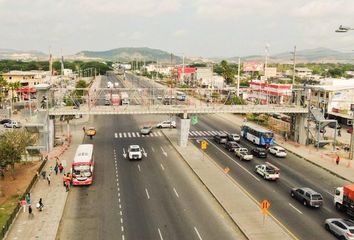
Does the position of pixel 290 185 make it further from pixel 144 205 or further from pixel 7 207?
pixel 7 207

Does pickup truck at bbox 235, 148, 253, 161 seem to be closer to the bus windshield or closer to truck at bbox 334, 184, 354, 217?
truck at bbox 334, 184, 354, 217

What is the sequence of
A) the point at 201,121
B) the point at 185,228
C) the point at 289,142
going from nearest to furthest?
the point at 185,228
the point at 289,142
the point at 201,121

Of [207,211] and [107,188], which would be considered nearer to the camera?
[207,211]

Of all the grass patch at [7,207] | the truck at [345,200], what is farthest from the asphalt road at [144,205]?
the truck at [345,200]

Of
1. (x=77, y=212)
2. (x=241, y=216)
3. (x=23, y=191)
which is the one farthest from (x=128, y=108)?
(x=241, y=216)

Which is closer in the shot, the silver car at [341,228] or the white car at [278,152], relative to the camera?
the silver car at [341,228]

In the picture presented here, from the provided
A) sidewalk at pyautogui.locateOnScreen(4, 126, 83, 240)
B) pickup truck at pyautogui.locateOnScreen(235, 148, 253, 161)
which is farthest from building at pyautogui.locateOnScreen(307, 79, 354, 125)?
sidewalk at pyautogui.locateOnScreen(4, 126, 83, 240)

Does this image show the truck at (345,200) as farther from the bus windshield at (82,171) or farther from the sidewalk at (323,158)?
the bus windshield at (82,171)

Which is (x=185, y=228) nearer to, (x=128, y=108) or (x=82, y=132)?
(x=128, y=108)
